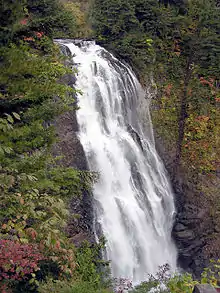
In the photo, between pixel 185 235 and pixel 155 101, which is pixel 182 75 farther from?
pixel 185 235

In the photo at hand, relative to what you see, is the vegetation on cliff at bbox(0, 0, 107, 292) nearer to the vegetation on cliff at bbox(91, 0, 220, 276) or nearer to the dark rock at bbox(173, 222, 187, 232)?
the dark rock at bbox(173, 222, 187, 232)

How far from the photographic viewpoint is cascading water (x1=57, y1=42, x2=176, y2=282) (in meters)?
10.7

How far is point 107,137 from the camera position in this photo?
1218cm

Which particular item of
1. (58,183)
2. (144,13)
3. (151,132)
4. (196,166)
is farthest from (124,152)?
(144,13)

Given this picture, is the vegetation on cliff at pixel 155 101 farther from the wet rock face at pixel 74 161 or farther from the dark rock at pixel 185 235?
the dark rock at pixel 185 235

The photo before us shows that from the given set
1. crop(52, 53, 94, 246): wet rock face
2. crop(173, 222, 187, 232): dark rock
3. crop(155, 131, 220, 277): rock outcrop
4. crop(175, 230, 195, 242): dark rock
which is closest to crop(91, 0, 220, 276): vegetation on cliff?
crop(155, 131, 220, 277): rock outcrop

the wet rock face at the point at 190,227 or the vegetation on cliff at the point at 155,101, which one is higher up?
the vegetation on cliff at the point at 155,101

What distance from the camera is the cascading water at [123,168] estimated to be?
420 inches

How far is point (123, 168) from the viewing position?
12.1 metres

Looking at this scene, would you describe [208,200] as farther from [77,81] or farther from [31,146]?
[31,146]

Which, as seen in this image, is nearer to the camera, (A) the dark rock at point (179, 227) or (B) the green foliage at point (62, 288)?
(B) the green foliage at point (62, 288)

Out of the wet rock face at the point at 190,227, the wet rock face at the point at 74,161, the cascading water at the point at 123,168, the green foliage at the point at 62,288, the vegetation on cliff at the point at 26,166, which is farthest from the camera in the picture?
the wet rock face at the point at 190,227

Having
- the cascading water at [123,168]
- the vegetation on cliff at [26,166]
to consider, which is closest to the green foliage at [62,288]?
the vegetation on cliff at [26,166]

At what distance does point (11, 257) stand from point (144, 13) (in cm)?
1497
